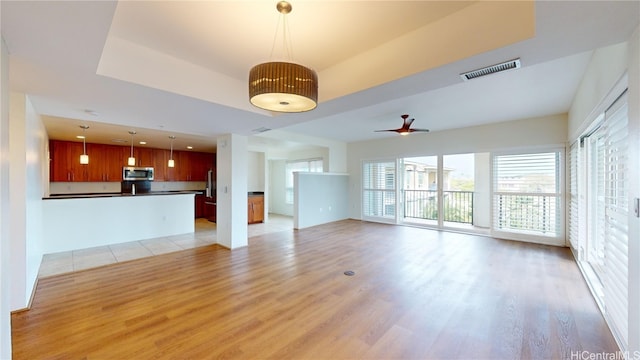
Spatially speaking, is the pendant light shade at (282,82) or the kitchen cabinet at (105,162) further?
the kitchen cabinet at (105,162)

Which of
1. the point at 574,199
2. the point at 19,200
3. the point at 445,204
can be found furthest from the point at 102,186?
the point at 574,199

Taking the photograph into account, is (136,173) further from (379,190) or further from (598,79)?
(598,79)

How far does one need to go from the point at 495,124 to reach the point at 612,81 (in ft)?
12.8

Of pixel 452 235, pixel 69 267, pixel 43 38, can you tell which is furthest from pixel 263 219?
pixel 43 38

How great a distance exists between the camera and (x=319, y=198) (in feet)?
24.4

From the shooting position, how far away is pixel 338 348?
6.54 ft

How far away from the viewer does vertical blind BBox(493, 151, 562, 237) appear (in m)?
5.04

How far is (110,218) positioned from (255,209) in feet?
11.2

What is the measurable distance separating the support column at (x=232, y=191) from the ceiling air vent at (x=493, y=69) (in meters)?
4.00

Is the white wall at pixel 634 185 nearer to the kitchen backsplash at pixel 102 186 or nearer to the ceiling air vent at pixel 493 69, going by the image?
the ceiling air vent at pixel 493 69

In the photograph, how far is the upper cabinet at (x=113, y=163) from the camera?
643 centimetres

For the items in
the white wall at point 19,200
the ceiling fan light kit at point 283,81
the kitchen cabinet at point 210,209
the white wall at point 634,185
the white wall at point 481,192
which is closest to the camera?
the white wall at point 634,185

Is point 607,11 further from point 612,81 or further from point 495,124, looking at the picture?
point 495,124

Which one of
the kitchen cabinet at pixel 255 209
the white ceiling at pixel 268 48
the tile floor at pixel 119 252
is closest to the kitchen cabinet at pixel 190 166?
the kitchen cabinet at pixel 255 209
